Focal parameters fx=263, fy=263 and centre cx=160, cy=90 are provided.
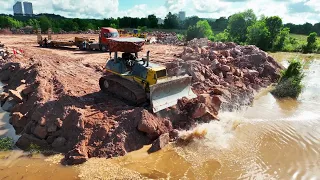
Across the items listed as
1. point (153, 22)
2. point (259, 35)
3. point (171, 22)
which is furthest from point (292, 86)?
point (153, 22)

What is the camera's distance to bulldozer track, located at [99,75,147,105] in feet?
29.8

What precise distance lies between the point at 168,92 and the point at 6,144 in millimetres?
5272

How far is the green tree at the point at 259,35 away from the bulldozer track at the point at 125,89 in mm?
28549

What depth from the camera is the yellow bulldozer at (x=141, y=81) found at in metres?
8.88

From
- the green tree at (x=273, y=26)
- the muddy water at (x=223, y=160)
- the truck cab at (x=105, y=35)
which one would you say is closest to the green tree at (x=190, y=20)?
the green tree at (x=273, y=26)

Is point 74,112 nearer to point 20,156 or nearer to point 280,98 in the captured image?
point 20,156

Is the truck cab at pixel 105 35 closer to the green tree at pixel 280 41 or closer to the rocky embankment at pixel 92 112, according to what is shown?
the rocky embankment at pixel 92 112

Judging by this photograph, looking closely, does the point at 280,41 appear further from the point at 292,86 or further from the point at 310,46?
the point at 292,86

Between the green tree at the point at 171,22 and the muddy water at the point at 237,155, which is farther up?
the green tree at the point at 171,22

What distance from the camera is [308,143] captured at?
8703mm

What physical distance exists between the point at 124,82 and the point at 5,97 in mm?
5576

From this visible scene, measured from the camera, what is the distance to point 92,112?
8.62 meters

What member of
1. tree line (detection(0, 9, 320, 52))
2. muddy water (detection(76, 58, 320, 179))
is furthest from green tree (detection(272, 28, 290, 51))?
muddy water (detection(76, 58, 320, 179))

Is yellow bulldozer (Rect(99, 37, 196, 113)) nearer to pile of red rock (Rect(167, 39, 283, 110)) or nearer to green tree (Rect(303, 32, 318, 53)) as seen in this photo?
pile of red rock (Rect(167, 39, 283, 110))
